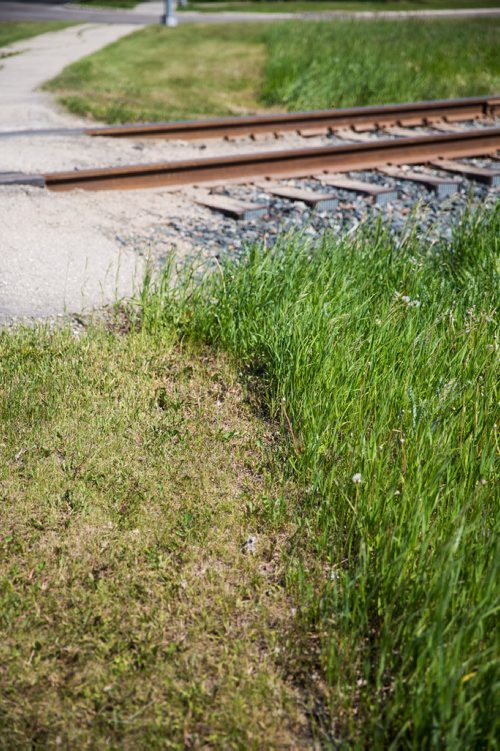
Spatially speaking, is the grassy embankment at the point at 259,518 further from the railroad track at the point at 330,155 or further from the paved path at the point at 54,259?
the railroad track at the point at 330,155

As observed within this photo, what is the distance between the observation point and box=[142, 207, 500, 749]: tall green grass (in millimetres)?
2238

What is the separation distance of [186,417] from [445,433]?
4.04 ft

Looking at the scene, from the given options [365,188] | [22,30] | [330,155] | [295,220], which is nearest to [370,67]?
[330,155]

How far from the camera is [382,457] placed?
3053mm

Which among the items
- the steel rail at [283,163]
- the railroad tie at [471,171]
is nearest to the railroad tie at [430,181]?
the railroad tie at [471,171]

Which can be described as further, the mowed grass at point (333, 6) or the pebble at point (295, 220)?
the mowed grass at point (333, 6)

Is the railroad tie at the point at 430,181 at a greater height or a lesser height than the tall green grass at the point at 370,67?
lesser

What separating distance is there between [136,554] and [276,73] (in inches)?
455

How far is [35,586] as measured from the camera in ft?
9.00

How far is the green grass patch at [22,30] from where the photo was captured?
19.3 meters

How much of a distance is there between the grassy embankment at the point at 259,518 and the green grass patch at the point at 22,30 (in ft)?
52.6

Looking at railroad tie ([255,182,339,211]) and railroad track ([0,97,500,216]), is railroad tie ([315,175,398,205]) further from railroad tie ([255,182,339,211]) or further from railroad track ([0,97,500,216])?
railroad tie ([255,182,339,211])

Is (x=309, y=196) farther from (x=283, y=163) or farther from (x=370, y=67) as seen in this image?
(x=370, y=67)

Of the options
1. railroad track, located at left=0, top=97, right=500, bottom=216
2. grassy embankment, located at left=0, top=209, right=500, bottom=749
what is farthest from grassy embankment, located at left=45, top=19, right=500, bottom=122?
grassy embankment, located at left=0, top=209, right=500, bottom=749
